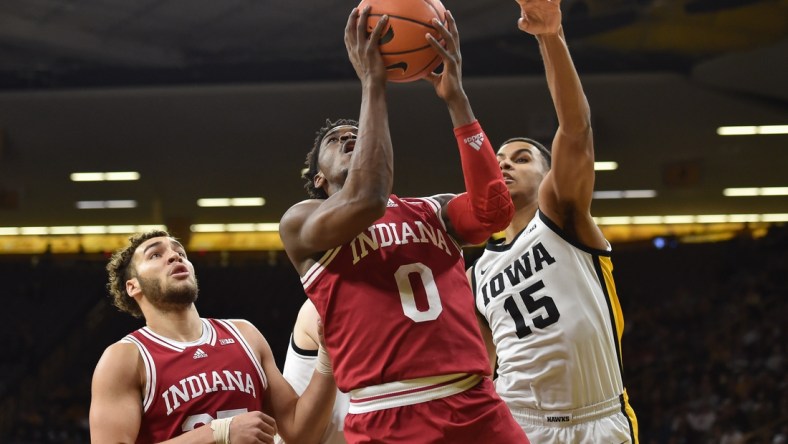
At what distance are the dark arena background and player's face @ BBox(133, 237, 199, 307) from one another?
736cm

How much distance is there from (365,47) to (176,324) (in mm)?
1725

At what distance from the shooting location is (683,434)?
1370 centimetres

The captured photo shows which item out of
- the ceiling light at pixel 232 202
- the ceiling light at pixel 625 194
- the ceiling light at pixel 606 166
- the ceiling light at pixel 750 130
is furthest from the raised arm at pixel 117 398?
the ceiling light at pixel 625 194

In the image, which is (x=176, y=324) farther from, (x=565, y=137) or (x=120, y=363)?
(x=565, y=137)

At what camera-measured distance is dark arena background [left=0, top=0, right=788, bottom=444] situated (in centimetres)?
1133

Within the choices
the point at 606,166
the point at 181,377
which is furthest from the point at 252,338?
the point at 606,166

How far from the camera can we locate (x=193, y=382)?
373 centimetres

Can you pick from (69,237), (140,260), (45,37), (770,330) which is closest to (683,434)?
(770,330)

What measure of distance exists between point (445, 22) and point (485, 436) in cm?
132

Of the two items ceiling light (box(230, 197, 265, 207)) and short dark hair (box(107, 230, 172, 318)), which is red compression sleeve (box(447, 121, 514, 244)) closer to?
short dark hair (box(107, 230, 172, 318))

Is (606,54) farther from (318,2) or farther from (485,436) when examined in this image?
(485,436)

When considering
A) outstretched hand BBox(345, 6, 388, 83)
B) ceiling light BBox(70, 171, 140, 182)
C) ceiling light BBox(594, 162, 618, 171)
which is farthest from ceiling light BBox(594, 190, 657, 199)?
outstretched hand BBox(345, 6, 388, 83)

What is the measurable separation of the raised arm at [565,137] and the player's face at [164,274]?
1578 mm

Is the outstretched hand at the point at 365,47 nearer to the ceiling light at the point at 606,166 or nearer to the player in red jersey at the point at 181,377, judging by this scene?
the player in red jersey at the point at 181,377
